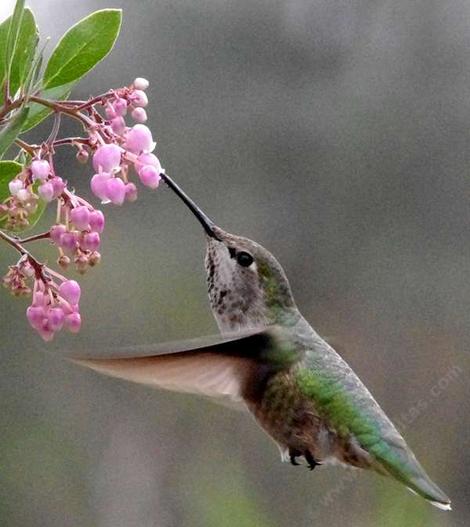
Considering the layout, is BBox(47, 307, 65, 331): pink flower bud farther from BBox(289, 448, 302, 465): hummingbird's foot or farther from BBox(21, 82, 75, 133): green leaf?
BBox(289, 448, 302, 465): hummingbird's foot

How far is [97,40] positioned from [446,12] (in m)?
8.15

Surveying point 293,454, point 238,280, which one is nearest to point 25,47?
point 238,280

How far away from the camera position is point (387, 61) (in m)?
9.09

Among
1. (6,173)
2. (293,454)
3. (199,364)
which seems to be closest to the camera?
(6,173)

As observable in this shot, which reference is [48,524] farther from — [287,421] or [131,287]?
[287,421]

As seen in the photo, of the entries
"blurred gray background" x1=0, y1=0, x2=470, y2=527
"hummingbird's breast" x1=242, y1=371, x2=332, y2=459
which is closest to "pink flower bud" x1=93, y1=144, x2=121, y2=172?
"hummingbird's breast" x1=242, y1=371, x2=332, y2=459

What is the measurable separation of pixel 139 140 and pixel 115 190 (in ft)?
0.32

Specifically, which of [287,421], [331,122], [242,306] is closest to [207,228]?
[242,306]

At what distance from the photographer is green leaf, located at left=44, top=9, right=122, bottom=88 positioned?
5.50 ft

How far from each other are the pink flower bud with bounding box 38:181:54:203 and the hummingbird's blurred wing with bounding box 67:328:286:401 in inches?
11.8

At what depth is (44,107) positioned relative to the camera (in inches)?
66.6

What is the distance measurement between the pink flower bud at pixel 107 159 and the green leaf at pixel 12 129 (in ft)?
0.81

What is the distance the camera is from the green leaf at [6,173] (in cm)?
170

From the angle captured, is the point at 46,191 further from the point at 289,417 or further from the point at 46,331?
the point at 289,417
